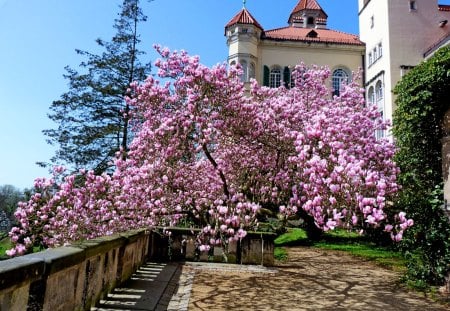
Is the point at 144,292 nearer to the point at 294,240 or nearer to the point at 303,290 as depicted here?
the point at 303,290

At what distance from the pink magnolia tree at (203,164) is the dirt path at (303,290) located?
86 cm

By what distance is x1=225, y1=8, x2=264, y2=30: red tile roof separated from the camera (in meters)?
30.1

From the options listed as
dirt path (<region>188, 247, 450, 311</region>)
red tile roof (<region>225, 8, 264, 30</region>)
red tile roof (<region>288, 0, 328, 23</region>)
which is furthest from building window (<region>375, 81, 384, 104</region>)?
dirt path (<region>188, 247, 450, 311</region>)

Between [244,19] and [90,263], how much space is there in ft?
94.8

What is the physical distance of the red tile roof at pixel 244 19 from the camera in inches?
1184

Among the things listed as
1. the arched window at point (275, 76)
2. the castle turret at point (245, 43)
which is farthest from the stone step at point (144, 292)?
the arched window at point (275, 76)

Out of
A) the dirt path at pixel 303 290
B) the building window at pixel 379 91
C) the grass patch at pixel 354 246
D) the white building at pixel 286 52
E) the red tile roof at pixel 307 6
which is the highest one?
the red tile roof at pixel 307 6

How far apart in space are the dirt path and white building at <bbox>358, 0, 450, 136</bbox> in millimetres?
19389

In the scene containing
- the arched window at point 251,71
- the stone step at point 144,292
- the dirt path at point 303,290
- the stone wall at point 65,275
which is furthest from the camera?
the arched window at point 251,71

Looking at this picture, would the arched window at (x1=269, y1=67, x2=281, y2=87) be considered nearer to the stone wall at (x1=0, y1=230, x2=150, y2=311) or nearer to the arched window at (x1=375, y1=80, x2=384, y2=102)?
the arched window at (x1=375, y1=80, x2=384, y2=102)

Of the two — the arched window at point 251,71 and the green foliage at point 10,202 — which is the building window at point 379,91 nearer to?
the arched window at point 251,71

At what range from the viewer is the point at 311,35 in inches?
1272

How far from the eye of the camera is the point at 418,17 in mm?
26562

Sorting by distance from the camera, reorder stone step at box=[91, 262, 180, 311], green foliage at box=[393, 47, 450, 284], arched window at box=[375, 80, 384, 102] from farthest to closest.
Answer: arched window at box=[375, 80, 384, 102], green foliage at box=[393, 47, 450, 284], stone step at box=[91, 262, 180, 311]
